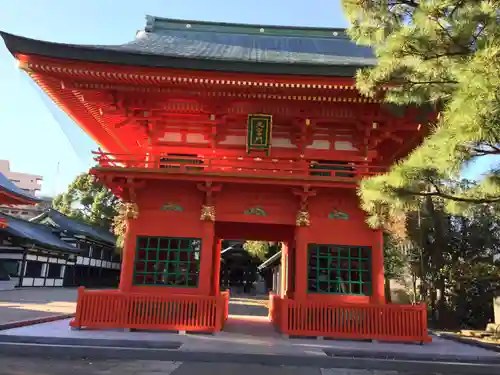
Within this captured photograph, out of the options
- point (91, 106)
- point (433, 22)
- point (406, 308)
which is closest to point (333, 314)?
point (406, 308)

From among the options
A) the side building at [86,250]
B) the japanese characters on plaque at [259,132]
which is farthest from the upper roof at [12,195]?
the japanese characters on plaque at [259,132]

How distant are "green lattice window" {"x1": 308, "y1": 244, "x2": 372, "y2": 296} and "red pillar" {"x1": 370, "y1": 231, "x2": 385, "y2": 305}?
5.5 inches

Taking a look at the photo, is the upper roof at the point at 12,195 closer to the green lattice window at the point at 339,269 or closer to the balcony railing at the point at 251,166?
the balcony railing at the point at 251,166

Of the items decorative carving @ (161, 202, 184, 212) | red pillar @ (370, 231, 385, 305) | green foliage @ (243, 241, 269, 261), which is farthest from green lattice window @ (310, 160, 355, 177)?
green foliage @ (243, 241, 269, 261)

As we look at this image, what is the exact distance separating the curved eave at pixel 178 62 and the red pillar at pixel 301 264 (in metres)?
4.16

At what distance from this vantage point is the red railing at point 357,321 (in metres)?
10.3

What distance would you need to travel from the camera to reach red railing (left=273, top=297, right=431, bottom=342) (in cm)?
1032

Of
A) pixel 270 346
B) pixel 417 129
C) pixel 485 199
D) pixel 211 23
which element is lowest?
pixel 270 346

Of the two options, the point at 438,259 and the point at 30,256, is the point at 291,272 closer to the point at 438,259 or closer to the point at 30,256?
the point at 438,259

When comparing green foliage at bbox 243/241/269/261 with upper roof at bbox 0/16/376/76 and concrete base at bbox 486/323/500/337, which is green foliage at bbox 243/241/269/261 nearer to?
concrete base at bbox 486/323/500/337

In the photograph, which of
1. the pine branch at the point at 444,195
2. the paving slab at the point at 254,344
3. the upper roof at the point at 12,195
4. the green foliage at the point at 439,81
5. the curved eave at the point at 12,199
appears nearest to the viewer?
the green foliage at the point at 439,81

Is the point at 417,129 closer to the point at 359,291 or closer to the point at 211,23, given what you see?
the point at 359,291

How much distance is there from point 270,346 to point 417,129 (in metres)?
6.90

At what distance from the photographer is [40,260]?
33.8m
